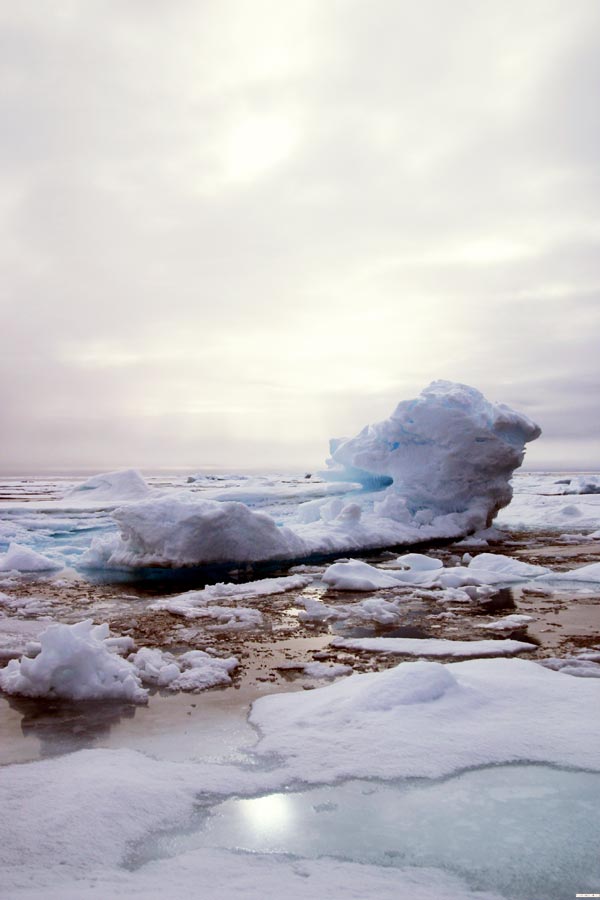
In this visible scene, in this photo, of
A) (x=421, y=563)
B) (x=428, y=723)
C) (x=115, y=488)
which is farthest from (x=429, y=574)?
(x=115, y=488)

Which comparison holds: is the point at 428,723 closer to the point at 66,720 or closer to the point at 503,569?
the point at 66,720

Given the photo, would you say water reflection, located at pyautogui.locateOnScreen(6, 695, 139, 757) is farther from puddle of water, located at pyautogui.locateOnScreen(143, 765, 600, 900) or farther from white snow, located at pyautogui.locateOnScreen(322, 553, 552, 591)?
white snow, located at pyautogui.locateOnScreen(322, 553, 552, 591)

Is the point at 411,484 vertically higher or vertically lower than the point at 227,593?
higher

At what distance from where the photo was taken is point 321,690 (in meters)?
4.91

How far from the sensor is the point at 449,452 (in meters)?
17.2

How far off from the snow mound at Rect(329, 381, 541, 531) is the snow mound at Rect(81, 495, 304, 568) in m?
5.42

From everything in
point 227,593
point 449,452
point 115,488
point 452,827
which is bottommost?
point 227,593

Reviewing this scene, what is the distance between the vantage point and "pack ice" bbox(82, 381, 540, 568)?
12914 mm

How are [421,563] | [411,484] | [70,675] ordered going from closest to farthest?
[70,675] < [421,563] < [411,484]

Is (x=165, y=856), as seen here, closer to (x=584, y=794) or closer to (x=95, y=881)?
(x=95, y=881)

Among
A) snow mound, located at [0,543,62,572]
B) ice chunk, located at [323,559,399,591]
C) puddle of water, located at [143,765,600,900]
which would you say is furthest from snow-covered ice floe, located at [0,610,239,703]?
snow mound, located at [0,543,62,572]

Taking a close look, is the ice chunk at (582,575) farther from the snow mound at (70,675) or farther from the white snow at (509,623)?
the snow mound at (70,675)

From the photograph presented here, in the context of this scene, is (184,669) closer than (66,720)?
No

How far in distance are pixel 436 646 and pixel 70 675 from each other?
3.36 metres
